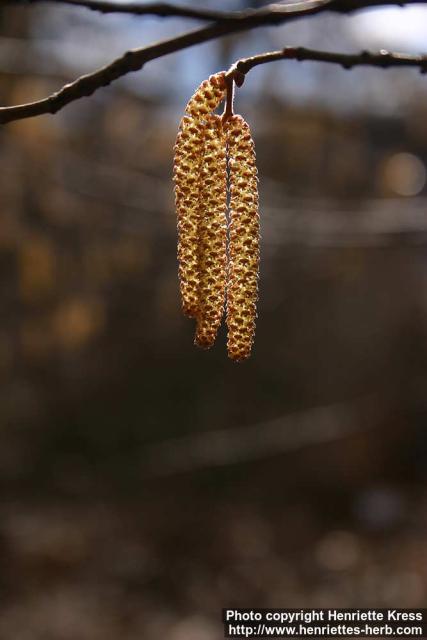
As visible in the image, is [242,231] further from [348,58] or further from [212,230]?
[348,58]

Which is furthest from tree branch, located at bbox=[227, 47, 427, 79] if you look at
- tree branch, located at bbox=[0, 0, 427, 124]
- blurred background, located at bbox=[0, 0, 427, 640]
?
blurred background, located at bbox=[0, 0, 427, 640]

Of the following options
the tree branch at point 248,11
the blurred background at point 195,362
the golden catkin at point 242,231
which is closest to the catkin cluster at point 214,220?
the golden catkin at point 242,231

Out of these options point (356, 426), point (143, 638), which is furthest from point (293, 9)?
point (356, 426)

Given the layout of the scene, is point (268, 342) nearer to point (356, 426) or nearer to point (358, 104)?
point (356, 426)

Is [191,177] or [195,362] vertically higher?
[195,362]

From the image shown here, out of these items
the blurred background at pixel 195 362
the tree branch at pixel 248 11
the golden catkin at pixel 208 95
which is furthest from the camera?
the blurred background at pixel 195 362

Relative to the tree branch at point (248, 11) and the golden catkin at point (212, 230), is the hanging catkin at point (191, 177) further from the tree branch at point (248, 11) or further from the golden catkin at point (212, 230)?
the tree branch at point (248, 11)

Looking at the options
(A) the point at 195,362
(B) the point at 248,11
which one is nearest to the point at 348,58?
(B) the point at 248,11
